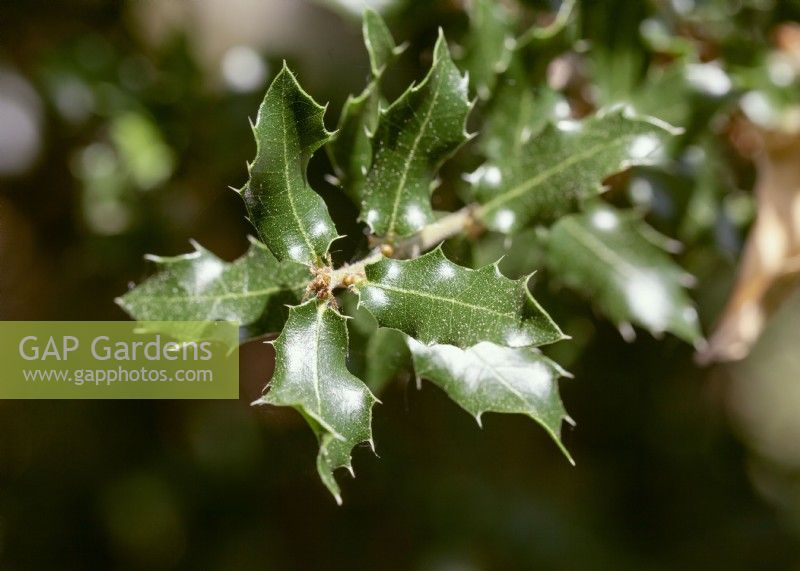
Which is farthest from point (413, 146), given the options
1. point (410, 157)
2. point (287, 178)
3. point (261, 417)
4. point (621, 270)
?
point (261, 417)

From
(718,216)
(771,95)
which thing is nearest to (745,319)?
(718,216)

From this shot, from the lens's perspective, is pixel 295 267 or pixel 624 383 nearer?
pixel 295 267

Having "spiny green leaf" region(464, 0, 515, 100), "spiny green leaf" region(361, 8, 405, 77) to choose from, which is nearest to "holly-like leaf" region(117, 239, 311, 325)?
"spiny green leaf" region(361, 8, 405, 77)

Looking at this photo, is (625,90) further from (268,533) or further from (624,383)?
(268,533)

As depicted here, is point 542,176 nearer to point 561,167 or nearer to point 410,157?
point 561,167

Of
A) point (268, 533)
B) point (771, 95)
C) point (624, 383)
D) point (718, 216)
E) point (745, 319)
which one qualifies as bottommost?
point (268, 533)

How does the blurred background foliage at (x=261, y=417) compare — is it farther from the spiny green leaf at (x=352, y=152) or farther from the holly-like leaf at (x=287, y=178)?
the holly-like leaf at (x=287, y=178)

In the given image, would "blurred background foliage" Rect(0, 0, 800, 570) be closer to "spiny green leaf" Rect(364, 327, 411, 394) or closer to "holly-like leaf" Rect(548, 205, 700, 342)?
"holly-like leaf" Rect(548, 205, 700, 342)
